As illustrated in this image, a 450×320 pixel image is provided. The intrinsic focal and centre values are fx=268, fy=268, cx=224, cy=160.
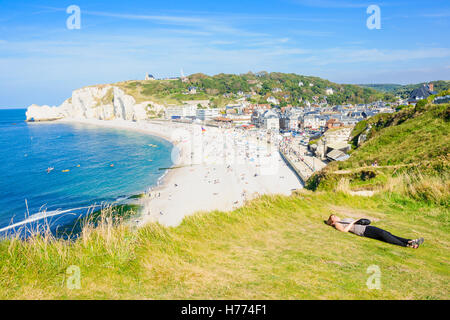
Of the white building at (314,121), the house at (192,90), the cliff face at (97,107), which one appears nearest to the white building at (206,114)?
the cliff face at (97,107)

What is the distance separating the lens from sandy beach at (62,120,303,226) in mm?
29266

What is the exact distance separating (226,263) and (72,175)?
47.5 meters

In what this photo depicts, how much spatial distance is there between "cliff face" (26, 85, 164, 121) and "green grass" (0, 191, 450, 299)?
428 ft

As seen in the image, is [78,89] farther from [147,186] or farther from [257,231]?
[257,231]

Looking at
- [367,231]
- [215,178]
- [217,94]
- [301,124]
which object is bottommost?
Answer: [215,178]

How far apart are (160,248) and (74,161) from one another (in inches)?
2312

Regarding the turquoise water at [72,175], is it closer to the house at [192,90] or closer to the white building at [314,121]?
the white building at [314,121]

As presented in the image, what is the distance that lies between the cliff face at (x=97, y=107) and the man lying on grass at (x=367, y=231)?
5146 inches

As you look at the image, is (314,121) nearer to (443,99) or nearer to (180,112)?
(443,99)

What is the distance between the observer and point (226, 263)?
4.84 m

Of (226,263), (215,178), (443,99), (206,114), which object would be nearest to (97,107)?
(206,114)

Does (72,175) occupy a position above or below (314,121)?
below

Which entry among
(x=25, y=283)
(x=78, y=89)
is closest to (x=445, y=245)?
(x=25, y=283)

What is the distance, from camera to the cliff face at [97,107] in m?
130
